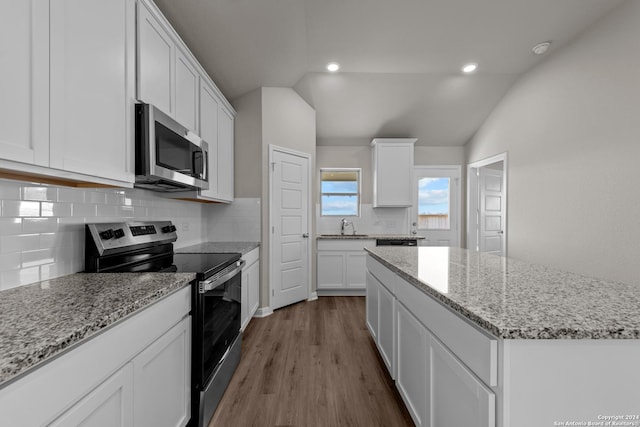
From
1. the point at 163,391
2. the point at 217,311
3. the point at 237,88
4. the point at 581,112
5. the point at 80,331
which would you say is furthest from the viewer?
the point at 237,88

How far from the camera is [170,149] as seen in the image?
1.75m

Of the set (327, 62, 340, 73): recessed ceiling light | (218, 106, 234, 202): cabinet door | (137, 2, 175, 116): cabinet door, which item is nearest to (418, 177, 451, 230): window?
(327, 62, 340, 73): recessed ceiling light

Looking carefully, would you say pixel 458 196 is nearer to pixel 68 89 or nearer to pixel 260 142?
pixel 260 142

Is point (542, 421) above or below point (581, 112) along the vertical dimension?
below

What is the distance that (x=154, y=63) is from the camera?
1.65 metres

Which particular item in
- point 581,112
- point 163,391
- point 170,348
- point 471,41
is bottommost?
point 163,391

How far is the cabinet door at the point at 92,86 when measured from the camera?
105 centimetres

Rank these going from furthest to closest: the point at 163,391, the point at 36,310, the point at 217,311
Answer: the point at 217,311 < the point at 163,391 < the point at 36,310

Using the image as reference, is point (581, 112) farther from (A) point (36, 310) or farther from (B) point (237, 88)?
(A) point (36, 310)

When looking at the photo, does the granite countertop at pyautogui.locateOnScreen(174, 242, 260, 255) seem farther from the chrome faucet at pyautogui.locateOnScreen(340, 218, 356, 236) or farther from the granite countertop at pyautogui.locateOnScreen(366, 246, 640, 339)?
the chrome faucet at pyautogui.locateOnScreen(340, 218, 356, 236)

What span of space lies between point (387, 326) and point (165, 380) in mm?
1359

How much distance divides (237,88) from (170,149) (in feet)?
6.10

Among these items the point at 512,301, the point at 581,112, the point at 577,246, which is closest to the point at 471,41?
the point at 581,112

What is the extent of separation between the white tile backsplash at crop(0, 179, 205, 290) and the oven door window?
2.28ft
